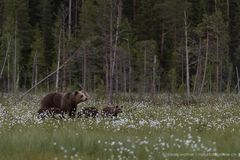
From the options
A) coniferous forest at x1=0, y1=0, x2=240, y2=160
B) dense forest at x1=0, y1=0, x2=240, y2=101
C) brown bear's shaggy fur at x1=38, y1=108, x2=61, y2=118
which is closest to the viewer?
coniferous forest at x1=0, y1=0, x2=240, y2=160

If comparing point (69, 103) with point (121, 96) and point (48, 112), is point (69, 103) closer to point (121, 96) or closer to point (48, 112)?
point (48, 112)

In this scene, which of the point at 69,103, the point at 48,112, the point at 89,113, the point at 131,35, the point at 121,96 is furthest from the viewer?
the point at 131,35

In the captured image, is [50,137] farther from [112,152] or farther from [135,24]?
[135,24]

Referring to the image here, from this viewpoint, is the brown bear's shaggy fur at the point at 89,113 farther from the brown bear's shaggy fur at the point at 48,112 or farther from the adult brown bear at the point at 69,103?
the brown bear's shaggy fur at the point at 48,112

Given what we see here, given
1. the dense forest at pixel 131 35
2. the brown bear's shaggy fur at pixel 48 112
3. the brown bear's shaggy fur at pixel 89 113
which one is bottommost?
the brown bear's shaggy fur at pixel 89 113

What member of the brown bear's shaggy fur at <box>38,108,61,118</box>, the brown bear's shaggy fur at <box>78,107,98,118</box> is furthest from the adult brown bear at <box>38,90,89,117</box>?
the brown bear's shaggy fur at <box>78,107,98,118</box>

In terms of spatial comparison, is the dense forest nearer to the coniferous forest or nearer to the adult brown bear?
the coniferous forest

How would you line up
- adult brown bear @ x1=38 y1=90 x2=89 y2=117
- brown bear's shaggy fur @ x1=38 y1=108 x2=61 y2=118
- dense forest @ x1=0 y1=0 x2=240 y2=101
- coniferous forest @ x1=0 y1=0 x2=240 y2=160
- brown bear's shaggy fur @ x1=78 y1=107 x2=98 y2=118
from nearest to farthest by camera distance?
1. coniferous forest @ x1=0 y1=0 x2=240 y2=160
2. brown bear's shaggy fur @ x1=38 y1=108 x2=61 y2=118
3. brown bear's shaggy fur @ x1=78 y1=107 x2=98 y2=118
4. adult brown bear @ x1=38 y1=90 x2=89 y2=117
5. dense forest @ x1=0 y1=0 x2=240 y2=101

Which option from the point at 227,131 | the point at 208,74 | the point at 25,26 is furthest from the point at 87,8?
the point at 227,131

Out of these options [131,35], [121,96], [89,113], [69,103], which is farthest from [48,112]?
[131,35]

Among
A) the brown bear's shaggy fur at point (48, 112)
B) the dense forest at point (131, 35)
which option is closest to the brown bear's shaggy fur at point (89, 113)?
the brown bear's shaggy fur at point (48, 112)

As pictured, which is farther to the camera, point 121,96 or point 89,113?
point 121,96

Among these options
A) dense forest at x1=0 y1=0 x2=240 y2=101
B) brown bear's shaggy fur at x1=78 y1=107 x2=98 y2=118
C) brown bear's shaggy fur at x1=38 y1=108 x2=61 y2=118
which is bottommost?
brown bear's shaggy fur at x1=78 y1=107 x2=98 y2=118

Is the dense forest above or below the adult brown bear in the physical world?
above
